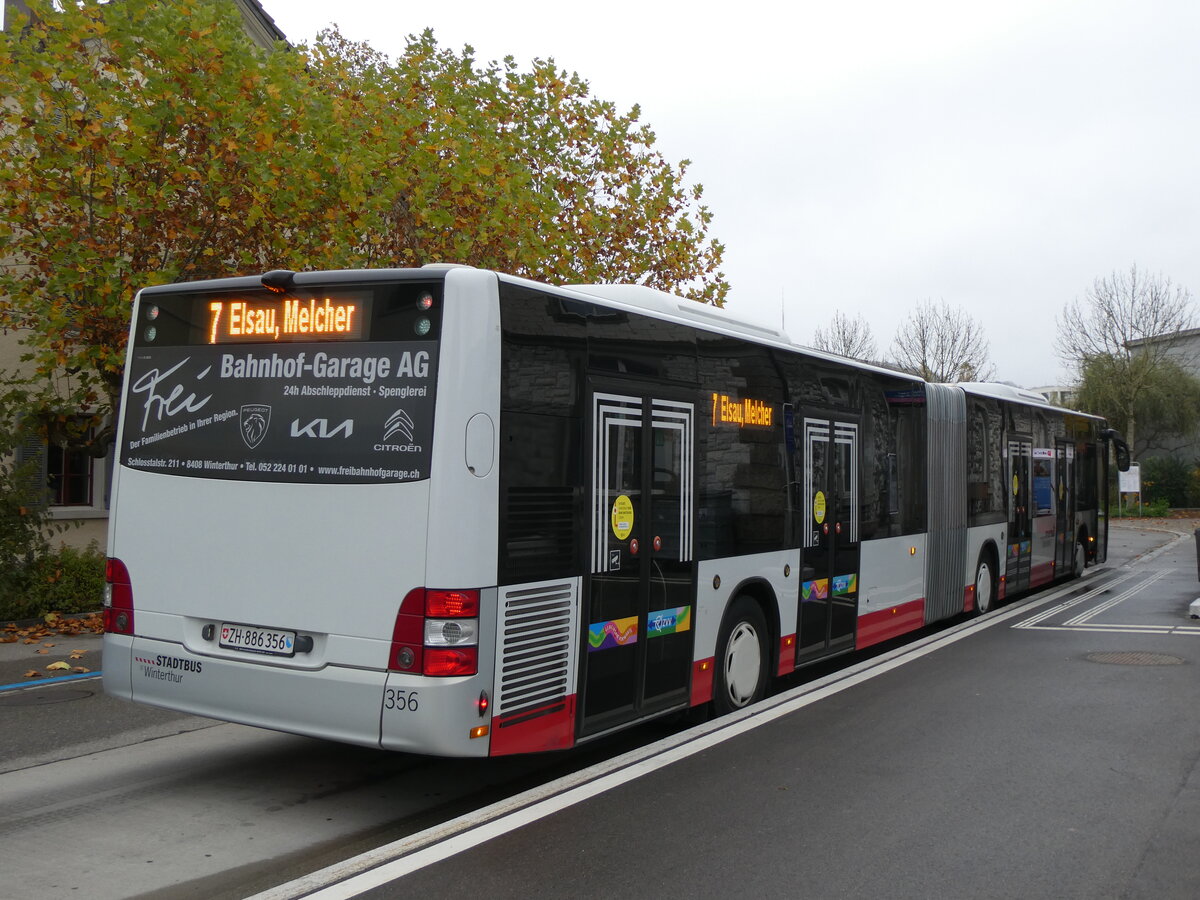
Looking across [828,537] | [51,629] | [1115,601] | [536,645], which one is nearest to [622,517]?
[536,645]

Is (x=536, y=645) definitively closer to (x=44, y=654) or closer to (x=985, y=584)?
(x=44, y=654)

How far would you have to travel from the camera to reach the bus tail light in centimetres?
662

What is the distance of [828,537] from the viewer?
389 inches

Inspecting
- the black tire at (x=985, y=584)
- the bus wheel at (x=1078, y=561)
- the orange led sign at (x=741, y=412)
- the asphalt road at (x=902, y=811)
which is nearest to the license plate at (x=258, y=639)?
the asphalt road at (x=902, y=811)

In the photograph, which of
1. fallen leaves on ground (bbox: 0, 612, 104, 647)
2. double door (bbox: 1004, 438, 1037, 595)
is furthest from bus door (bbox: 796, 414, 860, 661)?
fallen leaves on ground (bbox: 0, 612, 104, 647)

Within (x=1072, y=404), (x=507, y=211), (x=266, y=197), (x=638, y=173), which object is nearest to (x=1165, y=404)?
(x=1072, y=404)

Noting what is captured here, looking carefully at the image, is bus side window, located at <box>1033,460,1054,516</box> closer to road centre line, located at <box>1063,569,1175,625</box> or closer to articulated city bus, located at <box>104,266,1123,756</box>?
road centre line, located at <box>1063,569,1175,625</box>

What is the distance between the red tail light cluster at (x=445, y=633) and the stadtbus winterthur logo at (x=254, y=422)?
4.44 feet

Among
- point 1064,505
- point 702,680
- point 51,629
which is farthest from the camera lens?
point 1064,505

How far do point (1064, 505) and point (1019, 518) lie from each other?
9.06 feet

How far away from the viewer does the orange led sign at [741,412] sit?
26.1 ft

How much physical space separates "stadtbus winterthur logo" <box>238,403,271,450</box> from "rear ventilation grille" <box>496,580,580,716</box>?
1629 mm

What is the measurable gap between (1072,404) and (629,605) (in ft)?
177

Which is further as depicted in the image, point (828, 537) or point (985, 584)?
point (985, 584)
